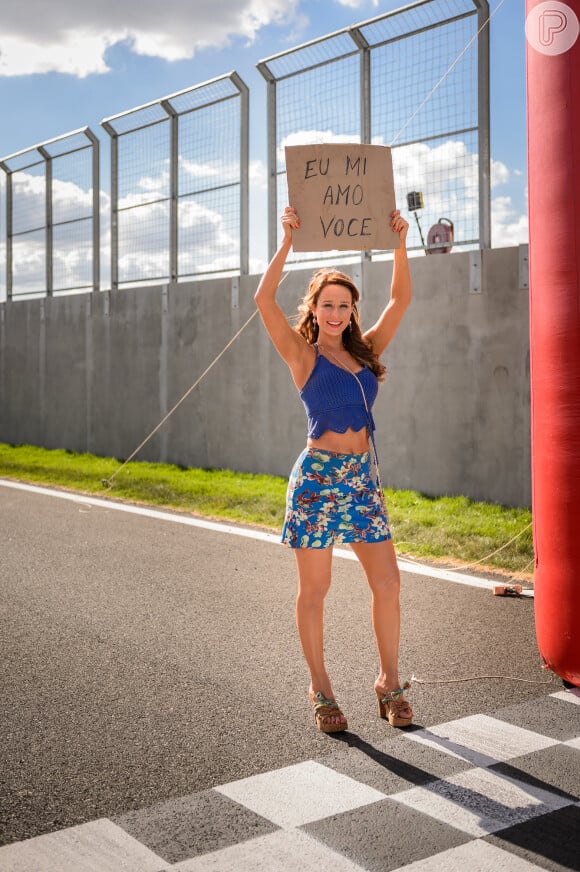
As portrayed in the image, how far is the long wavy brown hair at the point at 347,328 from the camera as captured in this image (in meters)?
4.46

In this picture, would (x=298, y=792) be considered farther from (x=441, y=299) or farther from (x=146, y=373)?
(x=146, y=373)

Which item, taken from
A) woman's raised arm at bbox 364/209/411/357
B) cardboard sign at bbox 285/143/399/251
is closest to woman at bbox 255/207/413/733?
cardboard sign at bbox 285/143/399/251

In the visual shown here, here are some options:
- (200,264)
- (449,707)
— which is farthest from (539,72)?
(200,264)

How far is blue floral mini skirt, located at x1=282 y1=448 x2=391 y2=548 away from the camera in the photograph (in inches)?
169

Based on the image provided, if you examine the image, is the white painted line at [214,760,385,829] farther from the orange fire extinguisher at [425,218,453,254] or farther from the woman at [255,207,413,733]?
the orange fire extinguisher at [425,218,453,254]

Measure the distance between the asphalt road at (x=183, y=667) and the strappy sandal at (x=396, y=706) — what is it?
0.06 m

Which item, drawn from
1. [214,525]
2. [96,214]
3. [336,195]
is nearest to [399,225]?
[336,195]

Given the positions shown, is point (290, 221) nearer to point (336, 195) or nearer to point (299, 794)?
point (336, 195)

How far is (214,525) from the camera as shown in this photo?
32.2ft

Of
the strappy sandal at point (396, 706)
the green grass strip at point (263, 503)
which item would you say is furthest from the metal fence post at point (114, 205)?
the strappy sandal at point (396, 706)

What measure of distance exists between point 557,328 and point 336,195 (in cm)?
120

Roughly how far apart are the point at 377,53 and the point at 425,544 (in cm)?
641

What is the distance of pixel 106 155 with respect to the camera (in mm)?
17109

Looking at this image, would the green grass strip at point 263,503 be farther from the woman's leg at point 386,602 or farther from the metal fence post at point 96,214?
the woman's leg at point 386,602
